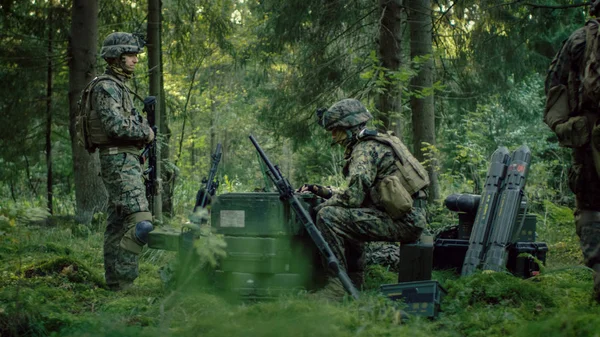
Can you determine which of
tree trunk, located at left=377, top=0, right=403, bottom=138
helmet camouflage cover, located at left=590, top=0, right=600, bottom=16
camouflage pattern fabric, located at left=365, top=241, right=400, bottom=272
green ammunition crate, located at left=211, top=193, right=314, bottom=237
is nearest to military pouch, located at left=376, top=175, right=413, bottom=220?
green ammunition crate, located at left=211, top=193, right=314, bottom=237

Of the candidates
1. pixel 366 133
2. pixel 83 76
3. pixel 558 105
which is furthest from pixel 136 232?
pixel 83 76

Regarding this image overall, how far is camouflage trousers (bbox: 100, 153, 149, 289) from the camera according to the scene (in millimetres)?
5805

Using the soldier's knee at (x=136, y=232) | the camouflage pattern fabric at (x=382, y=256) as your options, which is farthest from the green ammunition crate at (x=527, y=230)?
the soldier's knee at (x=136, y=232)

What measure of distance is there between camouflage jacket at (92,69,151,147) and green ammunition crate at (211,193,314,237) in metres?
1.07

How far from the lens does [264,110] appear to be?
13367 millimetres

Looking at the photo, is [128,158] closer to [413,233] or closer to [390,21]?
[413,233]

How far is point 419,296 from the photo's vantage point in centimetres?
459

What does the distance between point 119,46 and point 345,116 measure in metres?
2.21

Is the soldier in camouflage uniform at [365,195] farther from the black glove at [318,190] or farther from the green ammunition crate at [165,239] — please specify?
the green ammunition crate at [165,239]

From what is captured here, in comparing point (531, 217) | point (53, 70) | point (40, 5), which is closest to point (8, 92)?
point (53, 70)

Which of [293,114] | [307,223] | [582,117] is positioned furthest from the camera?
[293,114]

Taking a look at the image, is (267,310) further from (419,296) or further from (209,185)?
(209,185)

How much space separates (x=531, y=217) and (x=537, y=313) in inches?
104

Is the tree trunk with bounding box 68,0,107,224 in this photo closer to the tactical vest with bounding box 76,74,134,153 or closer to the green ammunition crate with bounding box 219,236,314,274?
the tactical vest with bounding box 76,74,134,153
